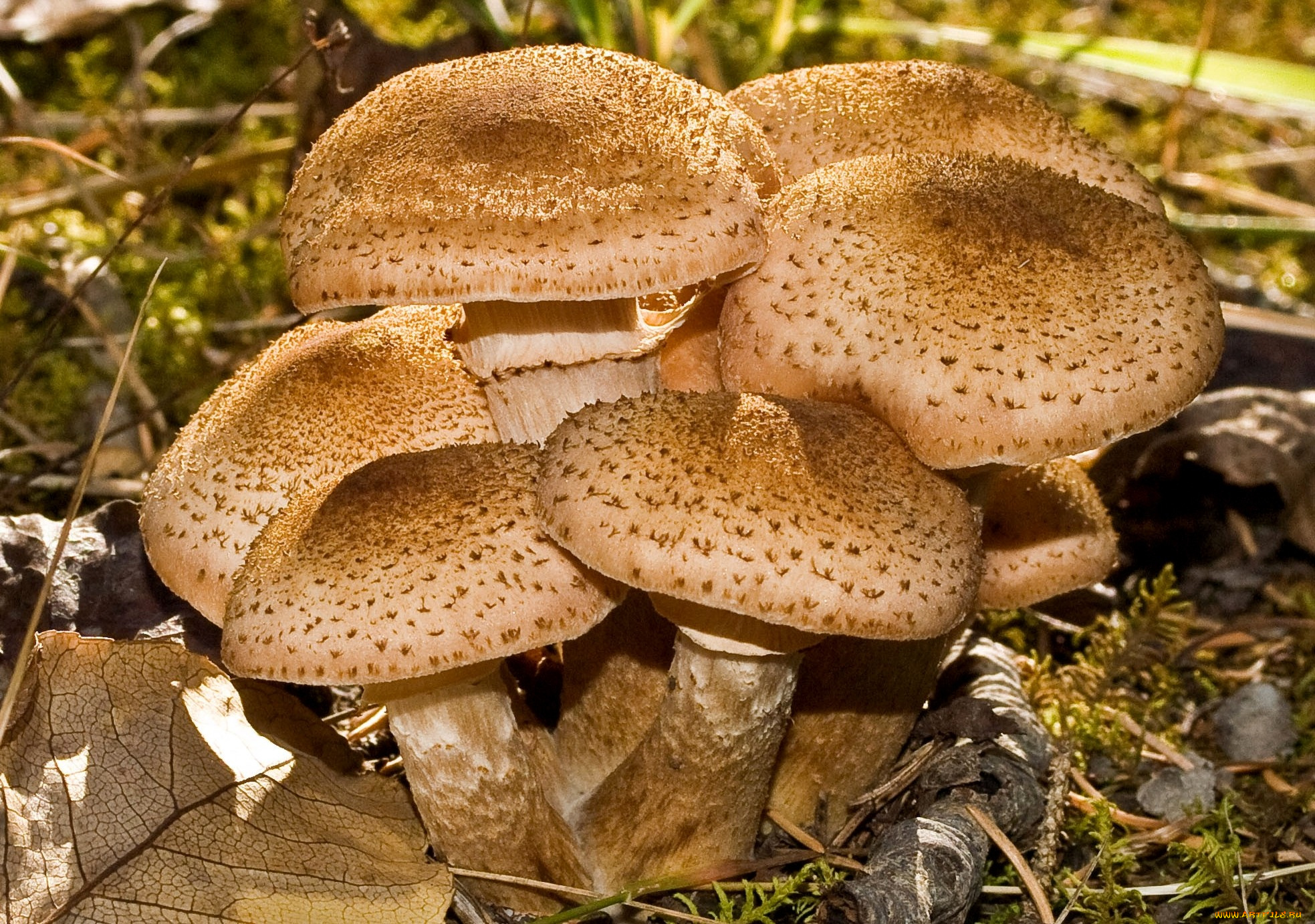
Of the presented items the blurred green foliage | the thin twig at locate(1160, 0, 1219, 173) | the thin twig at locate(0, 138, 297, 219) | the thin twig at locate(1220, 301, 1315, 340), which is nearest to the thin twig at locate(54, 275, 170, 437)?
the blurred green foliage

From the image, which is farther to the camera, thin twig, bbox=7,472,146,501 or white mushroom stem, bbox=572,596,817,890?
thin twig, bbox=7,472,146,501

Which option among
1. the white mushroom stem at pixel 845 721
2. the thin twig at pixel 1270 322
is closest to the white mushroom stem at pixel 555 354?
the white mushroom stem at pixel 845 721

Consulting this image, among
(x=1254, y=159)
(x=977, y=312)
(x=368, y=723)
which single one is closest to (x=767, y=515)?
(x=977, y=312)

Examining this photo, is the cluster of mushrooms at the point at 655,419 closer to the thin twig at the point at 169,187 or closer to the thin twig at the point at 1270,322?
the thin twig at the point at 169,187

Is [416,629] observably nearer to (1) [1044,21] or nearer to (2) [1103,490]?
(2) [1103,490]

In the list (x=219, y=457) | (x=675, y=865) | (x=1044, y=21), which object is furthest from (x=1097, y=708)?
(x=1044, y=21)

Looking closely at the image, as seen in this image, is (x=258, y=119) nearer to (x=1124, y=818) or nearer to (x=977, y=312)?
(x=977, y=312)

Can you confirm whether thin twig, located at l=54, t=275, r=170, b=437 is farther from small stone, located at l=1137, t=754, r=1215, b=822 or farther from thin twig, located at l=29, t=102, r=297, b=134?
small stone, located at l=1137, t=754, r=1215, b=822
